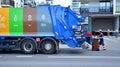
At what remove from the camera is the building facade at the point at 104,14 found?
173 feet

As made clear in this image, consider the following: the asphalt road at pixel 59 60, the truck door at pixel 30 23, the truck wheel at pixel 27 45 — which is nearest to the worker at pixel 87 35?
the asphalt road at pixel 59 60

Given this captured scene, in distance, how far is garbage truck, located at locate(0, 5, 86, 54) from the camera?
19.4 m

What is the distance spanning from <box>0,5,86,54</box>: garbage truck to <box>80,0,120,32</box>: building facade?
33208mm

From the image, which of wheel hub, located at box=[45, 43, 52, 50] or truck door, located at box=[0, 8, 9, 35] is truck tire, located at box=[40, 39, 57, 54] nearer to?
wheel hub, located at box=[45, 43, 52, 50]

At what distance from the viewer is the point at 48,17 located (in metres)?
19.6

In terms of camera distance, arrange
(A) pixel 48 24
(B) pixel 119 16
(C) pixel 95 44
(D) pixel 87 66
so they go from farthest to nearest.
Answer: (B) pixel 119 16 → (C) pixel 95 44 → (A) pixel 48 24 → (D) pixel 87 66

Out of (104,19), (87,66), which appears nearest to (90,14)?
(104,19)

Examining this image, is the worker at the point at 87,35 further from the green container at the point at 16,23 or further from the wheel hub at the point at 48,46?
the green container at the point at 16,23

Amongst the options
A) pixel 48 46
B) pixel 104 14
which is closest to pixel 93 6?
pixel 104 14

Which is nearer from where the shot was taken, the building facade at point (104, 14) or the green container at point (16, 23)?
the green container at point (16, 23)

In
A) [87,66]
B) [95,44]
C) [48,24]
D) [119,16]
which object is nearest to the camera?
[87,66]

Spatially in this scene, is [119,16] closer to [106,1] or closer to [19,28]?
[106,1]

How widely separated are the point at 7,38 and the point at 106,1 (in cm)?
3931

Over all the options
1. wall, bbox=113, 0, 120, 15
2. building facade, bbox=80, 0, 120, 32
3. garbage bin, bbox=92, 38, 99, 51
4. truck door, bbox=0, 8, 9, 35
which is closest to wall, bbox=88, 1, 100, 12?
building facade, bbox=80, 0, 120, 32
